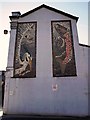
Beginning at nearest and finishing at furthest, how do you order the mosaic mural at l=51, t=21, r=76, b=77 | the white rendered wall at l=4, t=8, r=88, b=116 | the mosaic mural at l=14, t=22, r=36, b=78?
the white rendered wall at l=4, t=8, r=88, b=116 → the mosaic mural at l=51, t=21, r=76, b=77 → the mosaic mural at l=14, t=22, r=36, b=78

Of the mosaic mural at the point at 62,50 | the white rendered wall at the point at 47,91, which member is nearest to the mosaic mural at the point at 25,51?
the white rendered wall at the point at 47,91

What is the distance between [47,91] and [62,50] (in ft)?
11.3

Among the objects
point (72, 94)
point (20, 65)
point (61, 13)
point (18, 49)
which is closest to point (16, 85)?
point (20, 65)

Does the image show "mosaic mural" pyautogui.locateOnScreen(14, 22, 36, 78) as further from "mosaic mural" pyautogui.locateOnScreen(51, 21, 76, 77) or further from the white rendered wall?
"mosaic mural" pyautogui.locateOnScreen(51, 21, 76, 77)

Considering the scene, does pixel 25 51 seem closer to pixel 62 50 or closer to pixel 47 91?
pixel 62 50

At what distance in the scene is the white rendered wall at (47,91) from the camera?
17188 mm

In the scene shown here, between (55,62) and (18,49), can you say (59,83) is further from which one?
(18,49)

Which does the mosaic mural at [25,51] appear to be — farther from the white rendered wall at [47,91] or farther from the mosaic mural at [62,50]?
the mosaic mural at [62,50]

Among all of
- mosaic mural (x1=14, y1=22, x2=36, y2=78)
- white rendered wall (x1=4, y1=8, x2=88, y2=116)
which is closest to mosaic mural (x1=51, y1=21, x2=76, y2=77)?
white rendered wall (x1=4, y1=8, x2=88, y2=116)

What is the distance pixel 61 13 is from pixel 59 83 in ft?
19.1

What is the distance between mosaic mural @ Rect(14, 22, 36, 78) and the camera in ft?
59.9

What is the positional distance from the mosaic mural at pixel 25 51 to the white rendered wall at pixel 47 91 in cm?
37

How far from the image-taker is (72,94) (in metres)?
→ 17.3

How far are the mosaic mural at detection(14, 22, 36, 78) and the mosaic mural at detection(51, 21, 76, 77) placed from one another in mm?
1629
